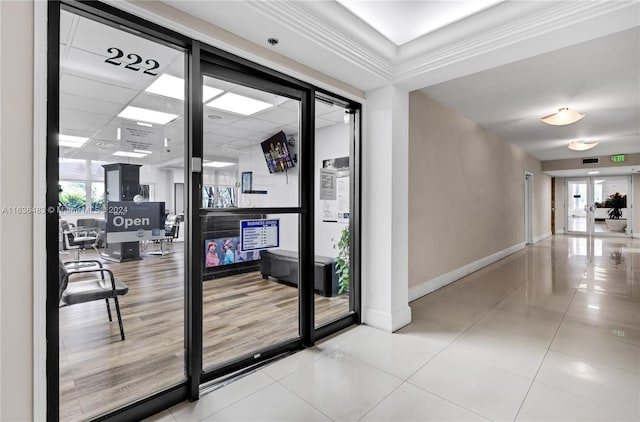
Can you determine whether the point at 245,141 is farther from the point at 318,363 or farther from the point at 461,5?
the point at 461,5

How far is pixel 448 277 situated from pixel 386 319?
2.16 metres

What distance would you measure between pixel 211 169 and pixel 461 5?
2.47m

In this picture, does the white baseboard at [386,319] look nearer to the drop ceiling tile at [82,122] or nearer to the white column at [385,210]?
the white column at [385,210]

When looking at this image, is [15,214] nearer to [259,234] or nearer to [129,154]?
[129,154]

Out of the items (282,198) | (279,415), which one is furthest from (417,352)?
(282,198)

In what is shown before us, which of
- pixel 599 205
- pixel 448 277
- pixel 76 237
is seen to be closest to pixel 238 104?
pixel 76 237

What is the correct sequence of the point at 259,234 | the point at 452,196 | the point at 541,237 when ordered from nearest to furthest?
the point at 259,234, the point at 452,196, the point at 541,237

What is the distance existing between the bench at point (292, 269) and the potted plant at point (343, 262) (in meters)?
0.09

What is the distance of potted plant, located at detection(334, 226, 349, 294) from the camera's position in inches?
141

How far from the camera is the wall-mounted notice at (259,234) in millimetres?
2607

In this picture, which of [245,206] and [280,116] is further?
[280,116]

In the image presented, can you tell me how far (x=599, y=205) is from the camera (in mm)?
12594

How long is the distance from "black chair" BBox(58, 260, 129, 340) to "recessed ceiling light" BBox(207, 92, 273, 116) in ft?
4.58

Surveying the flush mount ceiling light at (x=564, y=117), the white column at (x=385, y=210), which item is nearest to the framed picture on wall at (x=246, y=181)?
the white column at (x=385, y=210)
